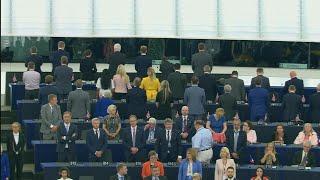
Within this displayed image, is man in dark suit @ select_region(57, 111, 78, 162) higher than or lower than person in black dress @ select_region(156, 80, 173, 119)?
lower

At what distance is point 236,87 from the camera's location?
2975 cm

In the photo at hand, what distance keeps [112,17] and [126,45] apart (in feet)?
2.99

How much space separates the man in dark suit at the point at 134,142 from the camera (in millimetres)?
26312

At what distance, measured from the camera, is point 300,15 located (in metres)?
34.2

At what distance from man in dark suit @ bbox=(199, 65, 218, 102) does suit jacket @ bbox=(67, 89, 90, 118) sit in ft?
10.5

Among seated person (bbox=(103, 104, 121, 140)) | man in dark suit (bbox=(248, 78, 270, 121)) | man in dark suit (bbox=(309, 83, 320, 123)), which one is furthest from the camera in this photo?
man in dark suit (bbox=(309, 83, 320, 123))

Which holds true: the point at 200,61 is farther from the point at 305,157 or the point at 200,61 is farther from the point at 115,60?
the point at 305,157

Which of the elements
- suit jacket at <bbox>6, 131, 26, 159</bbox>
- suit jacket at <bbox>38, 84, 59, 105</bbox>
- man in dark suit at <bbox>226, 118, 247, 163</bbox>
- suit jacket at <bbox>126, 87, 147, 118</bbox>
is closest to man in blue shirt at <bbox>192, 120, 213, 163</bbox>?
man in dark suit at <bbox>226, 118, 247, 163</bbox>

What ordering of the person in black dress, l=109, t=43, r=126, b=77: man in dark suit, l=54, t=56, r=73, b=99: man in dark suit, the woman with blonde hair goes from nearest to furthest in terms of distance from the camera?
the person in black dress → l=54, t=56, r=73, b=99: man in dark suit → the woman with blonde hair → l=109, t=43, r=126, b=77: man in dark suit

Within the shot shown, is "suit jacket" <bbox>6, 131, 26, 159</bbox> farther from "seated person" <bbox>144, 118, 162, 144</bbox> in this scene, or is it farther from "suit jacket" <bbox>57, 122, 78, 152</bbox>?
"seated person" <bbox>144, 118, 162, 144</bbox>

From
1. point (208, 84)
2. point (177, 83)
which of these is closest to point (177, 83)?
point (177, 83)

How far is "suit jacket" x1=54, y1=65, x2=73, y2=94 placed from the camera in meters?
29.3

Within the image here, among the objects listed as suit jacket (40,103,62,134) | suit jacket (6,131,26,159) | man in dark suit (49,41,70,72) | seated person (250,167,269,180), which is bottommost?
seated person (250,167,269,180)

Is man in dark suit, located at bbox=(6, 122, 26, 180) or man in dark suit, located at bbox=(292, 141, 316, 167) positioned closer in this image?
man in dark suit, located at bbox=(292, 141, 316, 167)
